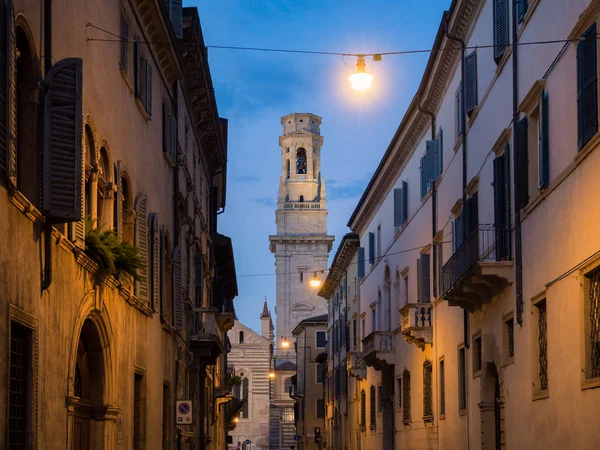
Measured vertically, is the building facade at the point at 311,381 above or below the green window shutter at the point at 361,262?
below

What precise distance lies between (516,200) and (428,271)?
13.2m

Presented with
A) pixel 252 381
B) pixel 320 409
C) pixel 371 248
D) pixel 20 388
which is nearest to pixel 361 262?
pixel 371 248

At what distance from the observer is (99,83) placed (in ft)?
58.4

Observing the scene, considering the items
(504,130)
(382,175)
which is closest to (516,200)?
(504,130)

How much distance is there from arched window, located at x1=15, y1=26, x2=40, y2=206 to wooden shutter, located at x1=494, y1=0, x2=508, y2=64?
11.0 m

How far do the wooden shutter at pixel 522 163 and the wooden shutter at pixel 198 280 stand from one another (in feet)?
56.8

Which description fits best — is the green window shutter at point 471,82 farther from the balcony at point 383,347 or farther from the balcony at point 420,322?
the balcony at point 383,347

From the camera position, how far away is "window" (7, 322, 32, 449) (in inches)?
503

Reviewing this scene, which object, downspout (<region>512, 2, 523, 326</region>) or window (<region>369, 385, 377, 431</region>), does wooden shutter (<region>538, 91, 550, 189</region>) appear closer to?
A: downspout (<region>512, 2, 523, 326</region>)

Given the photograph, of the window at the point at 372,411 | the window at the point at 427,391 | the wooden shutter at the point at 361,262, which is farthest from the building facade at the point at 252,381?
the window at the point at 427,391

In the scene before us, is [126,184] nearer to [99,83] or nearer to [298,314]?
[99,83]

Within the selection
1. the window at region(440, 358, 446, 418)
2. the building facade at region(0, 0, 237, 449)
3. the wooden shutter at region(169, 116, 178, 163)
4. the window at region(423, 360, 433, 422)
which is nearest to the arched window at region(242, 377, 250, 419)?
the window at region(423, 360, 433, 422)

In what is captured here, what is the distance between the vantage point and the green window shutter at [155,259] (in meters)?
23.7

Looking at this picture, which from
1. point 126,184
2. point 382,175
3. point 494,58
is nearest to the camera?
point 126,184
